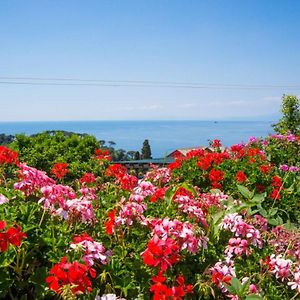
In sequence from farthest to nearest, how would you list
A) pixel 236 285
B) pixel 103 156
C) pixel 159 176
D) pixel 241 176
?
pixel 103 156, pixel 241 176, pixel 159 176, pixel 236 285

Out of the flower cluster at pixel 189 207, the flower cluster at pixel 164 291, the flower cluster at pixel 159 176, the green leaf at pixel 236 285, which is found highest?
the flower cluster at pixel 189 207

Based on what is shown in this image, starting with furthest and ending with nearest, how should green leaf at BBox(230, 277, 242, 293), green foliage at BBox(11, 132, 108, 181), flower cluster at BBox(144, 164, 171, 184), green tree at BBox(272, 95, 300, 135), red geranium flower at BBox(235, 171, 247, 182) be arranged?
green tree at BBox(272, 95, 300, 135) → green foliage at BBox(11, 132, 108, 181) → red geranium flower at BBox(235, 171, 247, 182) → flower cluster at BBox(144, 164, 171, 184) → green leaf at BBox(230, 277, 242, 293)

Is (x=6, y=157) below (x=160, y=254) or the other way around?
the other way around

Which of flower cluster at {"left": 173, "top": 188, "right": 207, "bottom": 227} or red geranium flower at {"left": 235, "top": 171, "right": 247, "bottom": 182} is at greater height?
flower cluster at {"left": 173, "top": 188, "right": 207, "bottom": 227}

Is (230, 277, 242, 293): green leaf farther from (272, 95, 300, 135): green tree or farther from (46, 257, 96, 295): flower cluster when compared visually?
(272, 95, 300, 135): green tree

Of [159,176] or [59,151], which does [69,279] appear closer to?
[159,176]

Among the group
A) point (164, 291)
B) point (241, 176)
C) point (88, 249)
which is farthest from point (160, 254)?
point (241, 176)

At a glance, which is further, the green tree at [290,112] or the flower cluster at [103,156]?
the green tree at [290,112]

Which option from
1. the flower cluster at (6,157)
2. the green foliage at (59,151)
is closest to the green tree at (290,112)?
the green foliage at (59,151)

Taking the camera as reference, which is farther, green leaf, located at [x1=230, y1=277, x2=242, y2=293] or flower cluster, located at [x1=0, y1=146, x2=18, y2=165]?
flower cluster, located at [x1=0, y1=146, x2=18, y2=165]

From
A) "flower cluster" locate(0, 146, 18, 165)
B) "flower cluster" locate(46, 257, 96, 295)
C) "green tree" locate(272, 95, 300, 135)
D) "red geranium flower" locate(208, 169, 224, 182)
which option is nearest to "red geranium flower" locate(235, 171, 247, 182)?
"red geranium flower" locate(208, 169, 224, 182)

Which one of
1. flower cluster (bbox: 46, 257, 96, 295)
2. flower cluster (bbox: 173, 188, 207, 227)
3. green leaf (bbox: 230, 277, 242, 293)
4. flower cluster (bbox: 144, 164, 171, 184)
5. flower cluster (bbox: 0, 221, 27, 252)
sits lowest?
green leaf (bbox: 230, 277, 242, 293)

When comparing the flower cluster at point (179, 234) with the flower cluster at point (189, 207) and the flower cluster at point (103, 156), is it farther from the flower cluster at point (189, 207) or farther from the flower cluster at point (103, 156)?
the flower cluster at point (103, 156)

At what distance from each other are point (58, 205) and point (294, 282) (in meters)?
1.02
